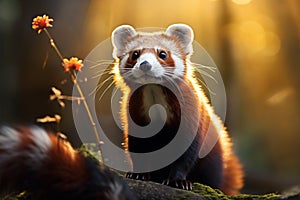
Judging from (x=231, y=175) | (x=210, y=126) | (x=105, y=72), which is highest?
(x=105, y=72)

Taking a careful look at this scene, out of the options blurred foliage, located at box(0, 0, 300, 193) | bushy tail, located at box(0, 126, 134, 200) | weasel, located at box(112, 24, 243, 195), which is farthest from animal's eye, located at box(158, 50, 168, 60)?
bushy tail, located at box(0, 126, 134, 200)

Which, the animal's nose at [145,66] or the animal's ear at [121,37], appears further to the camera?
the animal's ear at [121,37]

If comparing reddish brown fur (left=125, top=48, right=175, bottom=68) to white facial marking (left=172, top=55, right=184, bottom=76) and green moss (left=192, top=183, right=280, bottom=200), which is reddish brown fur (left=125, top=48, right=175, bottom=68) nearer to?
white facial marking (left=172, top=55, right=184, bottom=76)

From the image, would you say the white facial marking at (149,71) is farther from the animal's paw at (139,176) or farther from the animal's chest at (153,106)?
the animal's paw at (139,176)

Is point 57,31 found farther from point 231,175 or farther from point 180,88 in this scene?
point 231,175

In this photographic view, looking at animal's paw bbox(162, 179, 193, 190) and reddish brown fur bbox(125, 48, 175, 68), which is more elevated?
reddish brown fur bbox(125, 48, 175, 68)

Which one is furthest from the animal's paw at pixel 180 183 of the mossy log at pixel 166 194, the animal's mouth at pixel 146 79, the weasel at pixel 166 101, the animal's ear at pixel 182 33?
the animal's ear at pixel 182 33

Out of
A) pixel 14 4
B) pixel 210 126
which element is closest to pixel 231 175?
pixel 210 126

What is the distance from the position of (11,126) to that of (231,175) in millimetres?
662

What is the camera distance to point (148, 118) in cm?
143

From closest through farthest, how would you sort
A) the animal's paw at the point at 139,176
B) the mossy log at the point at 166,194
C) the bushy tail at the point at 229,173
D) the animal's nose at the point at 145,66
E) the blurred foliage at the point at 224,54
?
1. the mossy log at the point at 166,194
2. the animal's nose at the point at 145,66
3. the animal's paw at the point at 139,176
4. the bushy tail at the point at 229,173
5. the blurred foliage at the point at 224,54

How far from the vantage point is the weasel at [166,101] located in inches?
54.9

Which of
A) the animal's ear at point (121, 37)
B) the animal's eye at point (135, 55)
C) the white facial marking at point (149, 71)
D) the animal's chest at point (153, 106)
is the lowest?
the animal's chest at point (153, 106)

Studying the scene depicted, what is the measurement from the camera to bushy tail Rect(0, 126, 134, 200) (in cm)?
103
